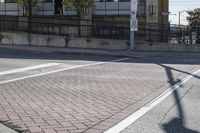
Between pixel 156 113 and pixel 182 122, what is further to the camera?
pixel 156 113

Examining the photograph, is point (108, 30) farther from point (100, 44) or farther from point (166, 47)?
point (166, 47)

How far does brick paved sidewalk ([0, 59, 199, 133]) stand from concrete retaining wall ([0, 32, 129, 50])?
35.5 ft

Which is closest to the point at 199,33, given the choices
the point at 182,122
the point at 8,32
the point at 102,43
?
the point at 102,43

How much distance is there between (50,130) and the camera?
6.60 meters

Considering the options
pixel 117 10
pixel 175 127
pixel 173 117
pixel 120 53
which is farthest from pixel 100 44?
pixel 175 127

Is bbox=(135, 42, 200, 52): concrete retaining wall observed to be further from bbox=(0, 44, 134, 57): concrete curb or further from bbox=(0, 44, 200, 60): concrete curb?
bbox=(0, 44, 134, 57): concrete curb

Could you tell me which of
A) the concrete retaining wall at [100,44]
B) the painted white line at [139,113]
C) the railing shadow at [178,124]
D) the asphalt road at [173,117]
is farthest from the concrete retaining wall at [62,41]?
the railing shadow at [178,124]

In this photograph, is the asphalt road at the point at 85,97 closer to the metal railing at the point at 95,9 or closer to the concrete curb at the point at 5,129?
the concrete curb at the point at 5,129

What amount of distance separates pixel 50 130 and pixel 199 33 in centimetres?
2247

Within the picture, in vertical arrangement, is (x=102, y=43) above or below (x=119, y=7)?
below

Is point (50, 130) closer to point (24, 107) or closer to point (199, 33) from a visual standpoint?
point (24, 107)

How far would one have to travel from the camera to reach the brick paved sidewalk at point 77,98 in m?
7.14

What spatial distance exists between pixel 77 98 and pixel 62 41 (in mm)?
16851

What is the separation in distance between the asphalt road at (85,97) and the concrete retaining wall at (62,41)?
9593 millimetres
